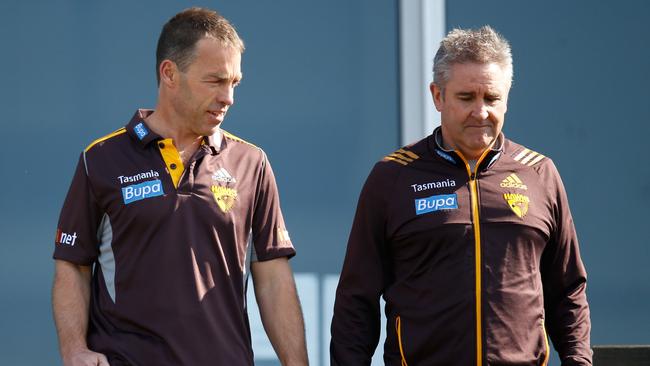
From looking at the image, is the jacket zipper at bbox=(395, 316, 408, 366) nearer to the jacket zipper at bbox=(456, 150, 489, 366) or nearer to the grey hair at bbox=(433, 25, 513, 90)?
the jacket zipper at bbox=(456, 150, 489, 366)

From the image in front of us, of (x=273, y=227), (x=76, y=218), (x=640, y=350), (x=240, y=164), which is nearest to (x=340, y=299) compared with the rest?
(x=273, y=227)

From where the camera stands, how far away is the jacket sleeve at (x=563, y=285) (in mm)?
3141

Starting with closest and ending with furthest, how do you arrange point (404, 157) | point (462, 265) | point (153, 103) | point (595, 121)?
1. point (462, 265)
2. point (404, 157)
3. point (153, 103)
4. point (595, 121)

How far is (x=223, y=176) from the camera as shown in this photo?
10.4 ft

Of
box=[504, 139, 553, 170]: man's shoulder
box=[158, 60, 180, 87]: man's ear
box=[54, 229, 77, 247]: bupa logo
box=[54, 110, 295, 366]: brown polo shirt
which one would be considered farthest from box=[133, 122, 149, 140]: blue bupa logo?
box=[504, 139, 553, 170]: man's shoulder

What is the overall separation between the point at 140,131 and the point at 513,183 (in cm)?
108

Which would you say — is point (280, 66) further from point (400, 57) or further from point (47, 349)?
point (47, 349)

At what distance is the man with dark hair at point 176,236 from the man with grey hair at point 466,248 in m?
0.29

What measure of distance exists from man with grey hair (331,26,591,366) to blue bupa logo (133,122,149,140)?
0.66m

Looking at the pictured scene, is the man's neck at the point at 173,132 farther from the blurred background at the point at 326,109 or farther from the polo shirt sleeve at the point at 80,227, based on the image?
the blurred background at the point at 326,109

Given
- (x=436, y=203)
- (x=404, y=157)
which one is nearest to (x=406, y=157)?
(x=404, y=157)

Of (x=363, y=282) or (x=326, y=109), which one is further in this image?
(x=326, y=109)

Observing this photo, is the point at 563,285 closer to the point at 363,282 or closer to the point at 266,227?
the point at 363,282

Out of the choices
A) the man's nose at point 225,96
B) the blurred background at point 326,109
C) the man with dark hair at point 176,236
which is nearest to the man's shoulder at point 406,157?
the man with dark hair at point 176,236
